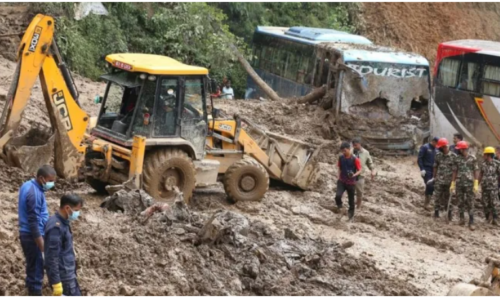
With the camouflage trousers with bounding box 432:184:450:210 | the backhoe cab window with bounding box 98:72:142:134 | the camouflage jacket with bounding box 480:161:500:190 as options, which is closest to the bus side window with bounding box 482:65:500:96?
the camouflage jacket with bounding box 480:161:500:190

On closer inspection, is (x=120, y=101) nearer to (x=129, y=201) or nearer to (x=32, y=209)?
(x=129, y=201)

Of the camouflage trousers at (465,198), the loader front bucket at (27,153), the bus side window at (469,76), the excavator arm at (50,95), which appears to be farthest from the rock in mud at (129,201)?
the bus side window at (469,76)

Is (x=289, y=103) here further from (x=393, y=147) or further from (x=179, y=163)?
(x=179, y=163)

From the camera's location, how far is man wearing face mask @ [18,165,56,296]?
31.1 ft

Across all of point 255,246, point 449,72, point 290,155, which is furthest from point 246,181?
point 449,72

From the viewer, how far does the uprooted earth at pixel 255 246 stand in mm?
10898

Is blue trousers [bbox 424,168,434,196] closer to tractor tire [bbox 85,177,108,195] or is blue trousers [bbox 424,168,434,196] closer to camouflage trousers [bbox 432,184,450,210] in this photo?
camouflage trousers [bbox 432,184,450,210]

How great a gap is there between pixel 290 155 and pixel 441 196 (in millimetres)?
2786

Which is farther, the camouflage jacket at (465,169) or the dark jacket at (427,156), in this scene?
the dark jacket at (427,156)

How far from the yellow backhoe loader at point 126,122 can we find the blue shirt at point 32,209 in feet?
13.4

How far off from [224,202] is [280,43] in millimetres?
12723

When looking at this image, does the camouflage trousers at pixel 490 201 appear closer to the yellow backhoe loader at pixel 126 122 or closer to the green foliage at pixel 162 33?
the yellow backhoe loader at pixel 126 122

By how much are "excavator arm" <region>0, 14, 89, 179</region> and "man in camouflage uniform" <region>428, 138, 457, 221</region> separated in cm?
630

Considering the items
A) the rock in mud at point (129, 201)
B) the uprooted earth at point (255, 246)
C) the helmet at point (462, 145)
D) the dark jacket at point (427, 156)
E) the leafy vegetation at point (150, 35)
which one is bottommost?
the uprooted earth at point (255, 246)
